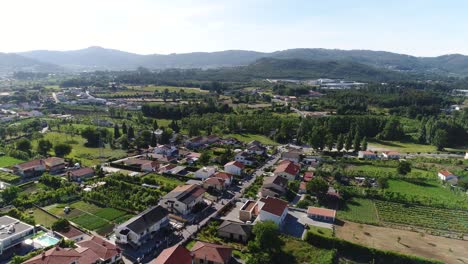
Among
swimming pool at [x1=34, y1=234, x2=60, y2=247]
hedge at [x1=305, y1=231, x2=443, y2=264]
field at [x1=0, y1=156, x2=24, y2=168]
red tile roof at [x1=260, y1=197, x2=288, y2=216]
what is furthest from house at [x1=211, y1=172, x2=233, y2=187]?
field at [x1=0, y1=156, x2=24, y2=168]

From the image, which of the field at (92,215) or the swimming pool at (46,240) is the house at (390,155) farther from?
the swimming pool at (46,240)

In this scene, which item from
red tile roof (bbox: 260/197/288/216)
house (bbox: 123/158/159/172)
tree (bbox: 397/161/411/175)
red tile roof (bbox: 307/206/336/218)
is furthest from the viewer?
house (bbox: 123/158/159/172)

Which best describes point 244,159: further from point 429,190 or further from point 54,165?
point 54,165

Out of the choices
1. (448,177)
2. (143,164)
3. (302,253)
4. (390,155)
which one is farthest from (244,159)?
(448,177)

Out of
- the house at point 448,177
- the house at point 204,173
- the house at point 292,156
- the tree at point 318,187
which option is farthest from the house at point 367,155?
the house at point 204,173

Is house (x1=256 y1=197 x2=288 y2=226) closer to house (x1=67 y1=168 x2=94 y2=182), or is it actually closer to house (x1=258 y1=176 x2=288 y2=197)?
house (x1=258 y1=176 x2=288 y2=197)

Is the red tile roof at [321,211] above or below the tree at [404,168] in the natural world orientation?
below

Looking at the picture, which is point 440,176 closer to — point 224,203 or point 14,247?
point 224,203
